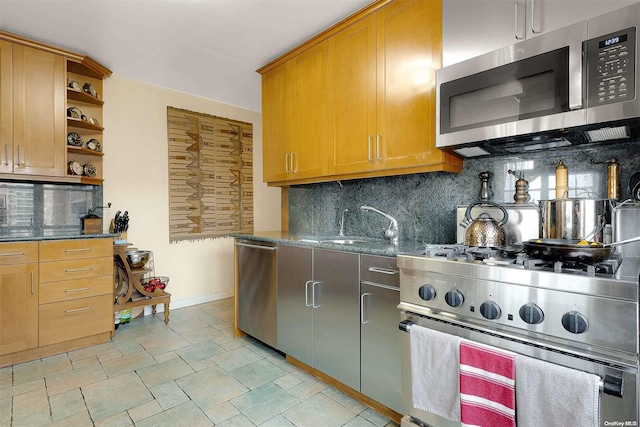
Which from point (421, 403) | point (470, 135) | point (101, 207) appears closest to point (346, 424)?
point (421, 403)

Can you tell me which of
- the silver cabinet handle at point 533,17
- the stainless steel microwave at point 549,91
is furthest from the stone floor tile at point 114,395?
the silver cabinet handle at point 533,17

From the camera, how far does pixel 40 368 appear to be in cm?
241

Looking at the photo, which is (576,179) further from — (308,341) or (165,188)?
(165,188)

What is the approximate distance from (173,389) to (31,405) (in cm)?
79

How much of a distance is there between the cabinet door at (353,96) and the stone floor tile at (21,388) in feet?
8.19

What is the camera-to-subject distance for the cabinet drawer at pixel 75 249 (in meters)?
2.58

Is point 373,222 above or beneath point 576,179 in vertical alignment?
beneath

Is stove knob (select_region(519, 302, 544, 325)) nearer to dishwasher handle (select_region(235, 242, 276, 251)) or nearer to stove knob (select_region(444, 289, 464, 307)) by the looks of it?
stove knob (select_region(444, 289, 464, 307))

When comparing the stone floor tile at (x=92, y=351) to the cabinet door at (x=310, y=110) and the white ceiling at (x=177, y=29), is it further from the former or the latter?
the white ceiling at (x=177, y=29)

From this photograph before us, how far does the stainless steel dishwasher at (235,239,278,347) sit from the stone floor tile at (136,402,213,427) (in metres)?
0.77

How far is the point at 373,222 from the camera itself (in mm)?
2578

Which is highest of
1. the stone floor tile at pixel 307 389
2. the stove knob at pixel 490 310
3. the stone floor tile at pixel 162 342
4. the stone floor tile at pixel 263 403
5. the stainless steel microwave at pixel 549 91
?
the stainless steel microwave at pixel 549 91

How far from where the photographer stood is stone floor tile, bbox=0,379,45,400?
206 centimetres

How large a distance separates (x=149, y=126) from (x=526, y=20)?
358 centimetres
